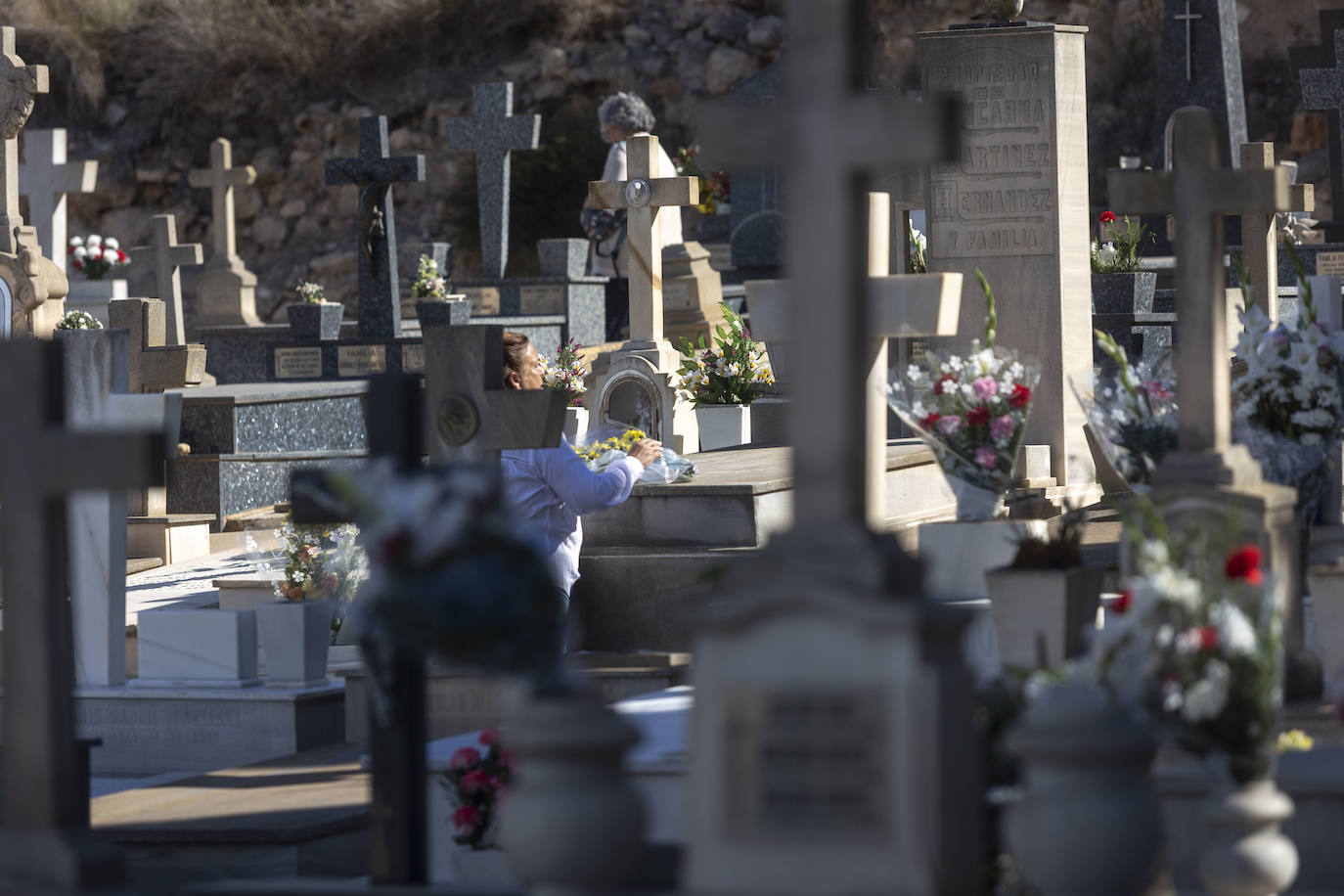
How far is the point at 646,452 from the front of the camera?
7023 millimetres

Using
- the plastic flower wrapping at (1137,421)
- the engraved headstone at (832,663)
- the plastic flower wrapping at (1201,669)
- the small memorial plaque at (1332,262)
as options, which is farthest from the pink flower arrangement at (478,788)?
the small memorial plaque at (1332,262)

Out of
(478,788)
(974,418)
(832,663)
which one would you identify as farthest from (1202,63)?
(832,663)

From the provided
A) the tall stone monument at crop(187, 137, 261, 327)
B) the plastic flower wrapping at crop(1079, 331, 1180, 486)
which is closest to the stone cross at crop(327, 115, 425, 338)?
the tall stone monument at crop(187, 137, 261, 327)

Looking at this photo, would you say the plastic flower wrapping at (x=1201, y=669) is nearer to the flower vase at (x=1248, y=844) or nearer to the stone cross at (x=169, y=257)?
Result: the flower vase at (x=1248, y=844)

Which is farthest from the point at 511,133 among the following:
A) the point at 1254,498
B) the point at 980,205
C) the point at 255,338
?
the point at 1254,498

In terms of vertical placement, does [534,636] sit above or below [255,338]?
below

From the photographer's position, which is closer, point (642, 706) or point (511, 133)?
point (642, 706)

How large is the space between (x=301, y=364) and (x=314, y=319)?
51cm

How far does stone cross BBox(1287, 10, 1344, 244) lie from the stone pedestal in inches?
236

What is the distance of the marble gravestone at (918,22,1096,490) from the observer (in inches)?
370

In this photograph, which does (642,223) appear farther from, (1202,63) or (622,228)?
(1202,63)

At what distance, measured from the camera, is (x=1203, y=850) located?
4020 millimetres

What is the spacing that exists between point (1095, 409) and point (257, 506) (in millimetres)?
7660

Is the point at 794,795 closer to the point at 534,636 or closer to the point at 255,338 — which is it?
the point at 534,636
